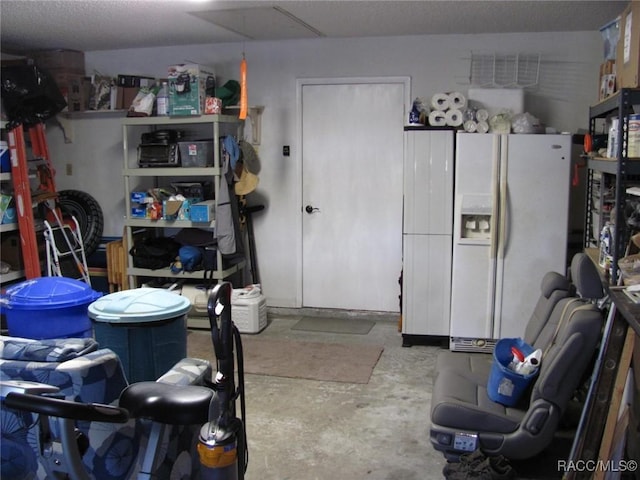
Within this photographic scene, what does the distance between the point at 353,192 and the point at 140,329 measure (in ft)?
9.76

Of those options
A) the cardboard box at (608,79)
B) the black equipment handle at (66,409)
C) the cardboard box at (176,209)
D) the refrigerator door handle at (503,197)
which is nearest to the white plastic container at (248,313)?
the cardboard box at (176,209)

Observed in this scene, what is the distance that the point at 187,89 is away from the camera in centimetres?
517

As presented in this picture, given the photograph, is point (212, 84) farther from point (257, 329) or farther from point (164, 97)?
point (257, 329)

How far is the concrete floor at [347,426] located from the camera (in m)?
3.07

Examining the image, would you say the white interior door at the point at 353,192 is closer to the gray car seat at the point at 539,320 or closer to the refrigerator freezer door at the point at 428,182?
the refrigerator freezer door at the point at 428,182

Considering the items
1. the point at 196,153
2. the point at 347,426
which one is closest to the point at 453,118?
the point at 196,153

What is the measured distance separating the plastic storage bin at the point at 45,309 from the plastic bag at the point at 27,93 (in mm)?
2486

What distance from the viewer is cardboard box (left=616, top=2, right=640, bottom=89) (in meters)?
3.10

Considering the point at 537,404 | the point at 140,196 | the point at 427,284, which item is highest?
the point at 140,196

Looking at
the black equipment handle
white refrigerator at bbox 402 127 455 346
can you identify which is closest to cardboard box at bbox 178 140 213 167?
white refrigerator at bbox 402 127 455 346

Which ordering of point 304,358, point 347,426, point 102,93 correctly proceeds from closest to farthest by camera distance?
point 347,426 → point 304,358 → point 102,93

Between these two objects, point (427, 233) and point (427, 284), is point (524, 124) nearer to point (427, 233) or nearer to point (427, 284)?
point (427, 233)

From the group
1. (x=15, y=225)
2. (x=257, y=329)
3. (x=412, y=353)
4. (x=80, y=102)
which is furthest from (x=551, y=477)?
(x=80, y=102)

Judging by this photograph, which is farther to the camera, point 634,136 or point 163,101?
point 163,101
